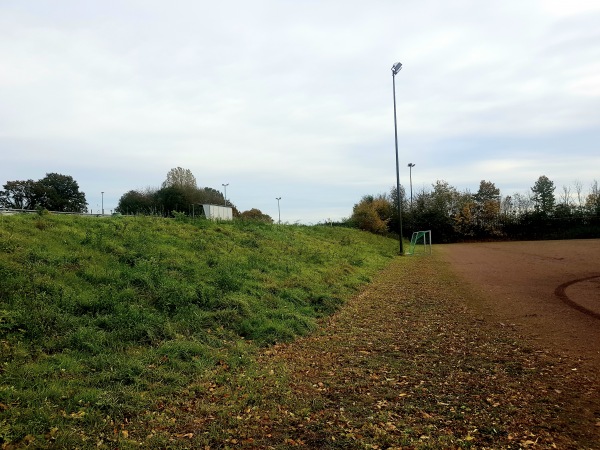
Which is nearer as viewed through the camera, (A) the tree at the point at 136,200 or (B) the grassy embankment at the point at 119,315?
(B) the grassy embankment at the point at 119,315

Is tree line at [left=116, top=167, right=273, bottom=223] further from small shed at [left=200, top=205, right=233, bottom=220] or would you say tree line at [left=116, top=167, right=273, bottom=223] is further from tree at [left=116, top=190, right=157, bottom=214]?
small shed at [left=200, top=205, right=233, bottom=220]

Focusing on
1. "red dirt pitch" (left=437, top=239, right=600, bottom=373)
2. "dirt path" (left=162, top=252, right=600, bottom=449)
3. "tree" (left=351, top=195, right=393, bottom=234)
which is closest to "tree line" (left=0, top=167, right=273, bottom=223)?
"tree" (left=351, top=195, right=393, bottom=234)

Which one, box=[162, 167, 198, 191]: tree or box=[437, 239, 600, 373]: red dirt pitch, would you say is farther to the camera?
box=[162, 167, 198, 191]: tree

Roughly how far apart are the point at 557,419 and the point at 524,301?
7.22 m

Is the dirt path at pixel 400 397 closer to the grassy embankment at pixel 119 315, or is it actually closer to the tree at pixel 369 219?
the grassy embankment at pixel 119 315

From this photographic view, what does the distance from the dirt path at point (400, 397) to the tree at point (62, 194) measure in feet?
156

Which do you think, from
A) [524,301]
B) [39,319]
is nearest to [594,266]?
[524,301]

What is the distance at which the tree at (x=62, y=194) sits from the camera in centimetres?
4719

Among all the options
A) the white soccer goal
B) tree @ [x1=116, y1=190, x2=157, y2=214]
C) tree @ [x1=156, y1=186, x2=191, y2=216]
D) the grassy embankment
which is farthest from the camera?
tree @ [x1=116, y1=190, x2=157, y2=214]

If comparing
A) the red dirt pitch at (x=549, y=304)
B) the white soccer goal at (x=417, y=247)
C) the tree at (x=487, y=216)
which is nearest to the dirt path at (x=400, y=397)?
the red dirt pitch at (x=549, y=304)

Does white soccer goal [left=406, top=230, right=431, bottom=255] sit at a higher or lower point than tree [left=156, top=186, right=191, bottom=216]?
lower

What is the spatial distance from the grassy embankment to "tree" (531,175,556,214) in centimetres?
4665

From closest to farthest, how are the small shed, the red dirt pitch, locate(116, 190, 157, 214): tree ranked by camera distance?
the red dirt pitch < the small shed < locate(116, 190, 157, 214): tree

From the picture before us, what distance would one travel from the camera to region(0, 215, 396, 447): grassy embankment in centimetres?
441
